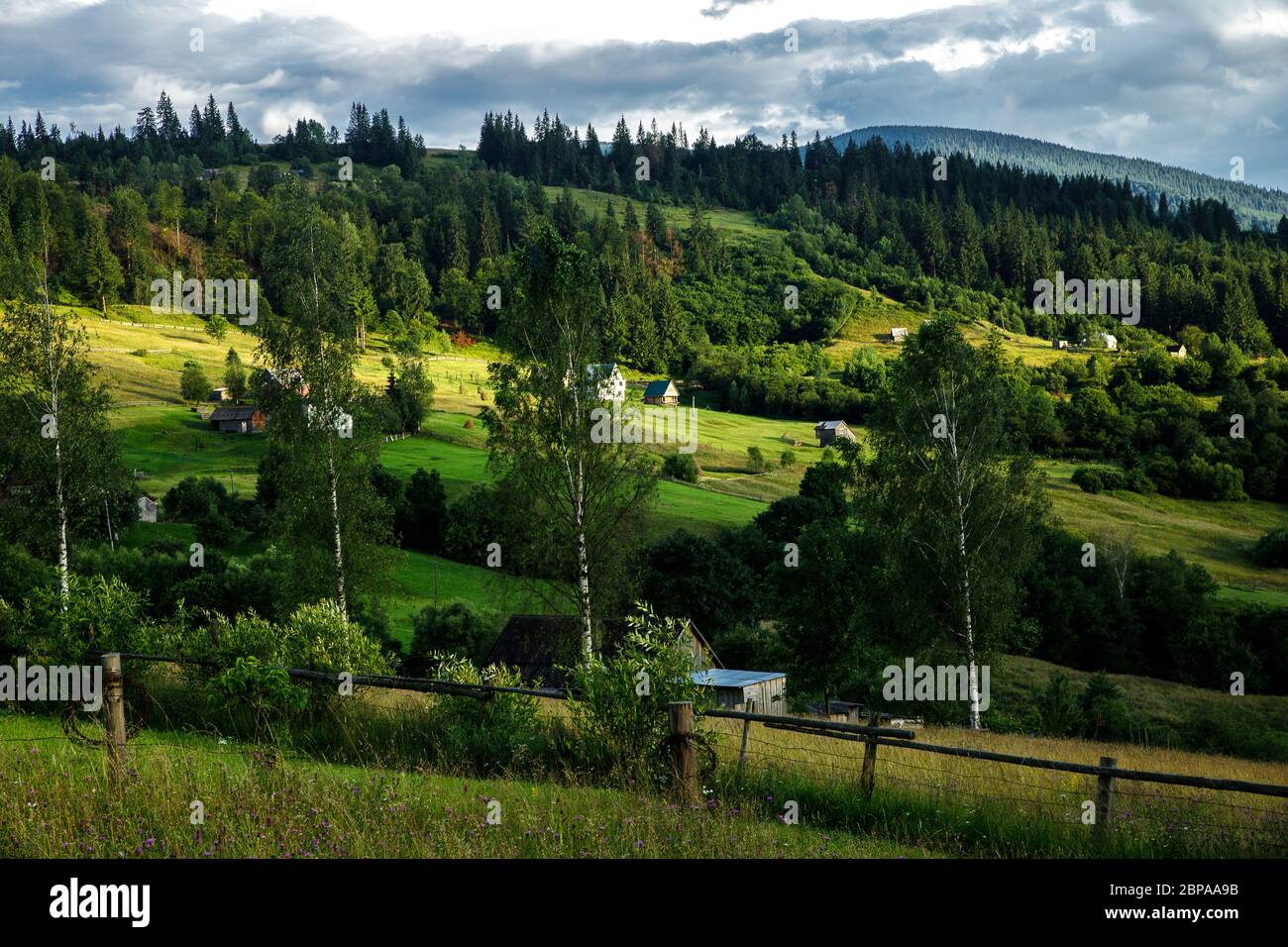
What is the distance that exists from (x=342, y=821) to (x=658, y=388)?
143 metres

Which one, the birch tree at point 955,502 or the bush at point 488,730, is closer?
the bush at point 488,730

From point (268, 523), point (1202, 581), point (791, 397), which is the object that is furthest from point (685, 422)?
point (268, 523)

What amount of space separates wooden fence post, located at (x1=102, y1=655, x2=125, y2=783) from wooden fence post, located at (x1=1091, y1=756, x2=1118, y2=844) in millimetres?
9370

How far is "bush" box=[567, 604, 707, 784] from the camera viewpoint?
11211 millimetres

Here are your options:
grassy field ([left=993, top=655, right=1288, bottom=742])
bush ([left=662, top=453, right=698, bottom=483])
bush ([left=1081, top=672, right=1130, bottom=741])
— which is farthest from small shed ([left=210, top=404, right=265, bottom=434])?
bush ([left=1081, top=672, right=1130, bottom=741])

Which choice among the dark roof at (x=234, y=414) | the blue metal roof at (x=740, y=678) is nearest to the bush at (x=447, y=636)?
the blue metal roof at (x=740, y=678)

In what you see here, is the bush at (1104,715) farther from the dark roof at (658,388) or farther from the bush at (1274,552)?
the dark roof at (658,388)

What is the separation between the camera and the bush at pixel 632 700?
36.8ft

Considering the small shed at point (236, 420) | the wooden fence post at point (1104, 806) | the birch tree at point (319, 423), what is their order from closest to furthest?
→ the wooden fence post at point (1104, 806) → the birch tree at point (319, 423) → the small shed at point (236, 420)

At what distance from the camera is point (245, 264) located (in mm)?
186375

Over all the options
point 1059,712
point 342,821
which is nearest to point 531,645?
point 1059,712

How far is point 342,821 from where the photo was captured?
8.30 m

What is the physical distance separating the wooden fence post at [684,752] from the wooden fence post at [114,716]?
5269 mm

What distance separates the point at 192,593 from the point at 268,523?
23.3m
